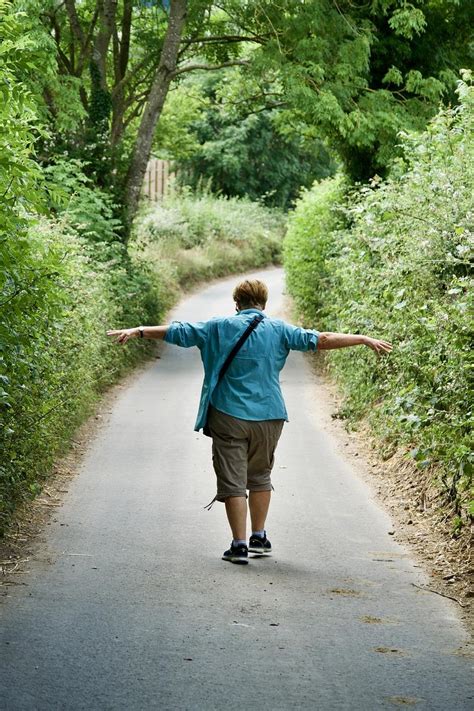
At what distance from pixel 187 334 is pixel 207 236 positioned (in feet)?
104

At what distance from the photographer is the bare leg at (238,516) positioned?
765 cm

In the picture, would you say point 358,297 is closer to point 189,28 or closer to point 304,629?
point 304,629

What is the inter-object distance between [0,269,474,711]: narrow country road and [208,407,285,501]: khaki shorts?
1.88ft

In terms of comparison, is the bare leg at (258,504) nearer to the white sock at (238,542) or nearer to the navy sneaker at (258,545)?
the navy sneaker at (258,545)

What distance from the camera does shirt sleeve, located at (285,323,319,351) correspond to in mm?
7691

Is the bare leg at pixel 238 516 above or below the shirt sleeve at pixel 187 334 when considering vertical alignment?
below

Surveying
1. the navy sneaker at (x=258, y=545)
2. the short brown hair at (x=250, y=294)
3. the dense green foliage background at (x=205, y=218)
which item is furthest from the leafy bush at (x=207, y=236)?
the navy sneaker at (x=258, y=545)

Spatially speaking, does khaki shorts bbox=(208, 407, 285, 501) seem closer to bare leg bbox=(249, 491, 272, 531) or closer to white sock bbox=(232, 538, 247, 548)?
bare leg bbox=(249, 491, 272, 531)

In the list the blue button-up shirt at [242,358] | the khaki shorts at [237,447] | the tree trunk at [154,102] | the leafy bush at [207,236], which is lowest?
the leafy bush at [207,236]

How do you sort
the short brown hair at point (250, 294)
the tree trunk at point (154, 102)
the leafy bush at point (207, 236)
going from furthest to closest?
the leafy bush at point (207, 236), the tree trunk at point (154, 102), the short brown hair at point (250, 294)

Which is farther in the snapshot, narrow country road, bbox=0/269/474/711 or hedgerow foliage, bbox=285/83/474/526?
hedgerow foliage, bbox=285/83/474/526

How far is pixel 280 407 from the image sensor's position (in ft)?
25.7

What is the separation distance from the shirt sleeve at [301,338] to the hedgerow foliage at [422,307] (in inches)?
32.9

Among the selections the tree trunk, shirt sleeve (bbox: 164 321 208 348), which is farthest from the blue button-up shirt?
the tree trunk
